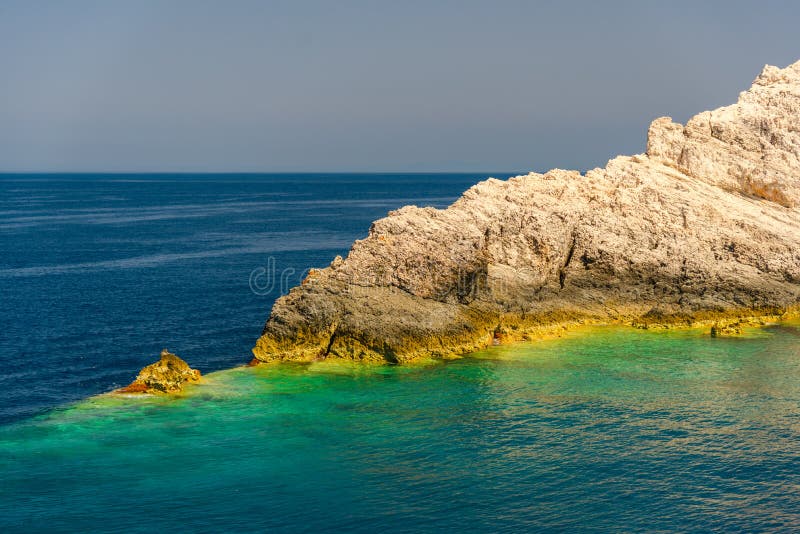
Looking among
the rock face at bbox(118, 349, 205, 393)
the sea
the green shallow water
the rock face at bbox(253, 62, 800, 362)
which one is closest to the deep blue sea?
the sea

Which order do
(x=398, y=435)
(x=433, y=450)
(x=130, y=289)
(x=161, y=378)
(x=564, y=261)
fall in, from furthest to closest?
(x=130, y=289)
(x=564, y=261)
(x=161, y=378)
(x=398, y=435)
(x=433, y=450)

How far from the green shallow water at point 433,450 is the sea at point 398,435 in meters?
0.10

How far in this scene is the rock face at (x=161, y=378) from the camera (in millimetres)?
38906

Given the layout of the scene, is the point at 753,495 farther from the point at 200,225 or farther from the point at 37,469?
the point at 200,225

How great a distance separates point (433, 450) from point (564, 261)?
24.6 m

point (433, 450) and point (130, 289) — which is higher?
point (130, 289)

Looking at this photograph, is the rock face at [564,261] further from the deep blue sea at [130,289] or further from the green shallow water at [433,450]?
the deep blue sea at [130,289]

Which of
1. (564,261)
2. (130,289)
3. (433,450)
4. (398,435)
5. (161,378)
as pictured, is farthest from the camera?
(130,289)

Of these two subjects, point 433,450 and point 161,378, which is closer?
point 433,450

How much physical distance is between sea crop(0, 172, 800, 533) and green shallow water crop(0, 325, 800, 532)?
10 centimetres

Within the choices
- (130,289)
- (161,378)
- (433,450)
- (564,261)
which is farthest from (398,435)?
(130,289)

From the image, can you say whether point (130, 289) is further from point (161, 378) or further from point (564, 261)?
point (564, 261)

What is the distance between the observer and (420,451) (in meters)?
31.3

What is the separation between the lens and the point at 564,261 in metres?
52.2
